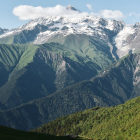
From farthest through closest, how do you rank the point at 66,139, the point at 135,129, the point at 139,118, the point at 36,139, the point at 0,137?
the point at 139,118
the point at 135,129
the point at 66,139
the point at 36,139
the point at 0,137

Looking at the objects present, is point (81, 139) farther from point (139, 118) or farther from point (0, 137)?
point (139, 118)

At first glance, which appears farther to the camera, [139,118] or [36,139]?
[139,118]

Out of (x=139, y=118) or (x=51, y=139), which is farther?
(x=139, y=118)

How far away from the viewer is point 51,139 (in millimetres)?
122188

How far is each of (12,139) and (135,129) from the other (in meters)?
100

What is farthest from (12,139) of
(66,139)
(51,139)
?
(66,139)

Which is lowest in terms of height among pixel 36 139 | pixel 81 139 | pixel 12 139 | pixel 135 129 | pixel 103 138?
pixel 103 138

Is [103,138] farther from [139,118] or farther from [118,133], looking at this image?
[139,118]

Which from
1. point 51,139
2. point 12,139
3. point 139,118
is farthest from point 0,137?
point 139,118

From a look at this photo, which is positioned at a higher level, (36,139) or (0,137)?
(0,137)

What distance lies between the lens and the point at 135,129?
543 ft

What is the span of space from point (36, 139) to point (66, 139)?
21017mm

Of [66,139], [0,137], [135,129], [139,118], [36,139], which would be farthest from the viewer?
[139,118]

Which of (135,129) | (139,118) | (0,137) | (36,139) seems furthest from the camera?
(139,118)
